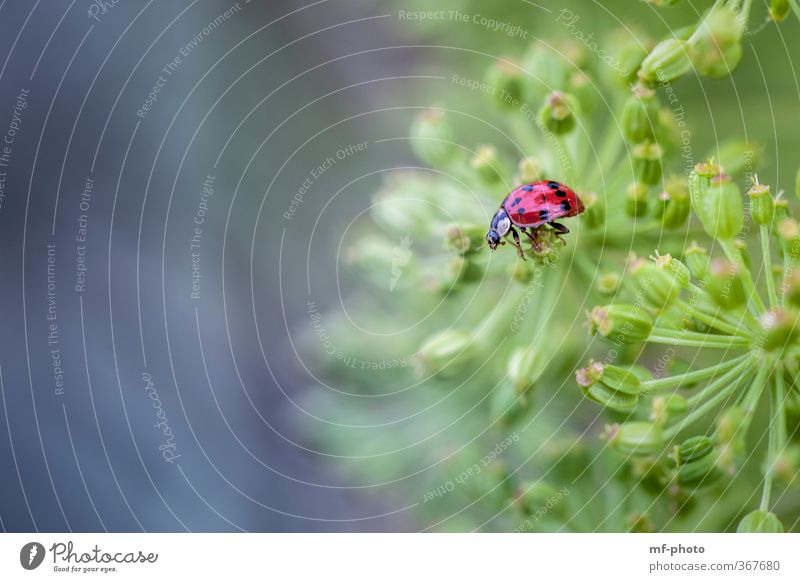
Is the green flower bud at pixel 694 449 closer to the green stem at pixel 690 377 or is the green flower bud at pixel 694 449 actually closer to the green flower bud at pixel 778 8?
the green stem at pixel 690 377

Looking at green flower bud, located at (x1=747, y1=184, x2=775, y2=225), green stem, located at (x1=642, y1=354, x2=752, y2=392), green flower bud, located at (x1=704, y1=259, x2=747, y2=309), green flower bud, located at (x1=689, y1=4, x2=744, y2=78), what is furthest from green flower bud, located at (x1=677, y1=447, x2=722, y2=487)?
green flower bud, located at (x1=689, y1=4, x2=744, y2=78)

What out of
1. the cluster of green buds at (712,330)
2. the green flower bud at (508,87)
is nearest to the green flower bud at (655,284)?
the cluster of green buds at (712,330)

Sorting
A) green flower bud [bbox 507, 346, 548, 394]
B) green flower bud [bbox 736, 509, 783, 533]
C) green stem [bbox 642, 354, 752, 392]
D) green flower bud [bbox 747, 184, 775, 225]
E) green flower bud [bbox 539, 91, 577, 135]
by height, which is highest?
green flower bud [bbox 539, 91, 577, 135]

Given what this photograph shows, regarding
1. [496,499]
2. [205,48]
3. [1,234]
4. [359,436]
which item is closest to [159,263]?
[1,234]

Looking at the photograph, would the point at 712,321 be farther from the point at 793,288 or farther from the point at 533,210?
the point at 533,210

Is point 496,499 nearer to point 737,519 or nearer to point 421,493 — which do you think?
point 421,493

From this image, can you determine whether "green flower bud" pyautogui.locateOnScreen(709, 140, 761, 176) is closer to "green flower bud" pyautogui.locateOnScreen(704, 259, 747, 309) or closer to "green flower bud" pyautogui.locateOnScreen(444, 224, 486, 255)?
"green flower bud" pyautogui.locateOnScreen(704, 259, 747, 309)
